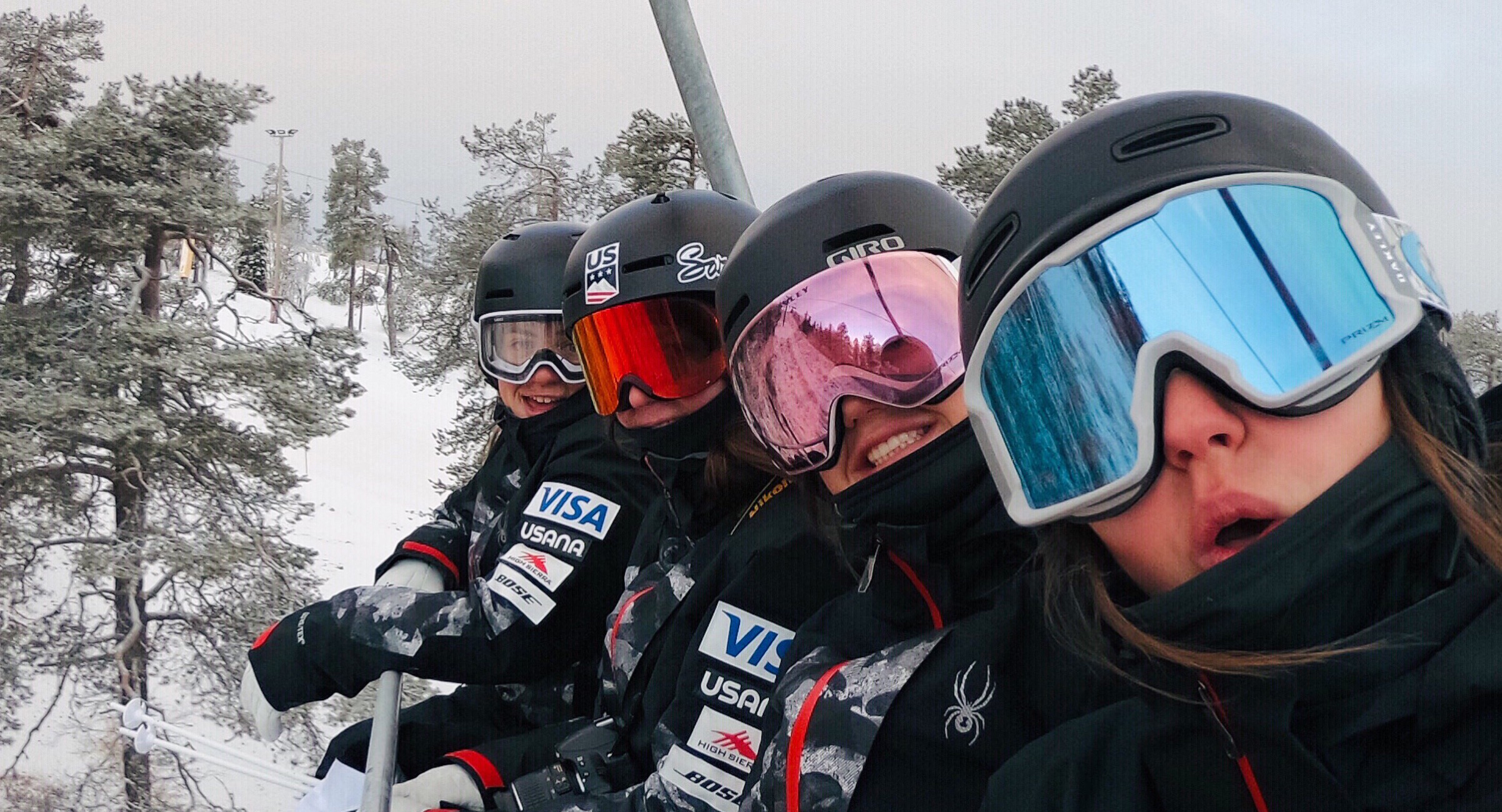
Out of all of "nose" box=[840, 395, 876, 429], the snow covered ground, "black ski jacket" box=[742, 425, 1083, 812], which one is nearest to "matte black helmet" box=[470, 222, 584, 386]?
the snow covered ground

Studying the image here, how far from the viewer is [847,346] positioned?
1.68m

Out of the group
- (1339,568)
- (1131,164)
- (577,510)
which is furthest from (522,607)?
(1339,568)

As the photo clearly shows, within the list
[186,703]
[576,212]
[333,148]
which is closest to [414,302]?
[576,212]

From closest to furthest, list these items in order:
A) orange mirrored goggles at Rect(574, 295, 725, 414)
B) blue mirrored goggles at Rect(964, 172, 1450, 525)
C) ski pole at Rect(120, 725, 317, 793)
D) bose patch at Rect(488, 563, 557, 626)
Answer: blue mirrored goggles at Rect(964, 172, 1450, 525) < orange mirrored goggles at Rect(574, 295, 725, 414) < bose patch at Rect(488, 563, 557, 626) < ski pole at Rect(120, 725, 317, 793)

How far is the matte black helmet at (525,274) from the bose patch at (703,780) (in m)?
1.67

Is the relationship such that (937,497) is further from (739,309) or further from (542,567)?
(542,567)

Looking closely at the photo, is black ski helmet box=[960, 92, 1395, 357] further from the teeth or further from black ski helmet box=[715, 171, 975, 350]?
black ski helmet box=[715, 171, 975, 350]

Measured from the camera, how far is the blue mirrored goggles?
1013 mm

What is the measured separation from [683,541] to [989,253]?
120cm

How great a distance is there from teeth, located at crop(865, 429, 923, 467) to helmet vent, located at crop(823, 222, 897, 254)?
0.32 metres

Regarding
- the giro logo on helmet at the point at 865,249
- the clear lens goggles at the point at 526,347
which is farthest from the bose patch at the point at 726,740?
the clear lens goggles at the point at 526,347

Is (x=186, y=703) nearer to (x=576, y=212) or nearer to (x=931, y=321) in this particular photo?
(x=576, y=212)

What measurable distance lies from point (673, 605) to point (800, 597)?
15.4 inches

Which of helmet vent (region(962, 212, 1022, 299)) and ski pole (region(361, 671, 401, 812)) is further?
ski pole (region(361, 671, 401, 812))
